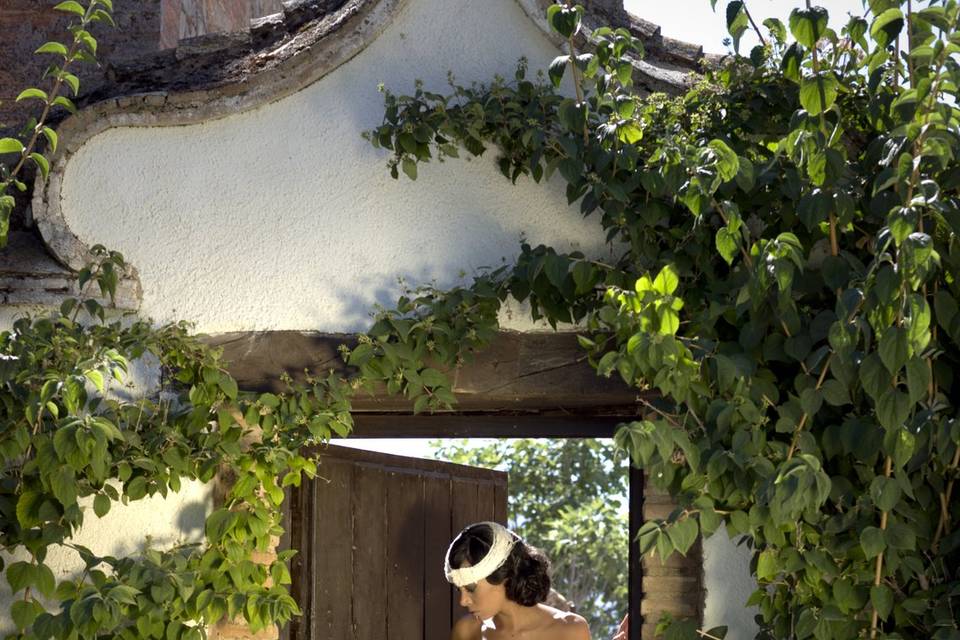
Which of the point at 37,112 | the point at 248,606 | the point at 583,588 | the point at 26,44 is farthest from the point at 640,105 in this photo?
the point at 583,588

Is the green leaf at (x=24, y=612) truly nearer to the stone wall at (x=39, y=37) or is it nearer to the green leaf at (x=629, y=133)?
the green leaf at (x=629, y=133)

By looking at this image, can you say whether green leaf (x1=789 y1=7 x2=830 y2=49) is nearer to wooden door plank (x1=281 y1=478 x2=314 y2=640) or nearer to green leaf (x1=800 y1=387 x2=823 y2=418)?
green leaf (x1=800 y1=387 x2=823 y2=418)

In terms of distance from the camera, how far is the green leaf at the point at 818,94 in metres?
3.53

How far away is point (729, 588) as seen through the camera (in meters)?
4.14

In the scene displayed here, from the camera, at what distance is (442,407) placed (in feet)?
14.6

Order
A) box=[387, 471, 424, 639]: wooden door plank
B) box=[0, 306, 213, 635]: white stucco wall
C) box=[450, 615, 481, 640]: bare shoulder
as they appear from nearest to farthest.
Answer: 1. box=[0, 306, 213, 635]: white stucco wall
2. box=[450, 615, 481, 640]: bare shoulder
3. box=[387, 471, 424, 639]: wooden door plank

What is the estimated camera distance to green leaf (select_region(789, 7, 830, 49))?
3523 millimetres

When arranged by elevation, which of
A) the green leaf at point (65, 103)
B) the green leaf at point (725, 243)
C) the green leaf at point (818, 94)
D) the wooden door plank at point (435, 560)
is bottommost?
the wooden door plank at point (435, 560)

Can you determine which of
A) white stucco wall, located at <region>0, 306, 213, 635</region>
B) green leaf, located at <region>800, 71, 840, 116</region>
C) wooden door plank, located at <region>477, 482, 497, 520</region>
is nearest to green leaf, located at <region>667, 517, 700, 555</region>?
green leaf, located at <region>800, 71, 840, 116</region>

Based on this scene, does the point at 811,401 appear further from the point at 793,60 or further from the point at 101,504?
the point at 101,504

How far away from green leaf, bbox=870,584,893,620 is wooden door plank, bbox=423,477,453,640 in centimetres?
214

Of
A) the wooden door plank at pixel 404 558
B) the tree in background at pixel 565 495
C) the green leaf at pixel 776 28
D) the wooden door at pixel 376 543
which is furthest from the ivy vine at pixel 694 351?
the tree in background at pixel 565 495

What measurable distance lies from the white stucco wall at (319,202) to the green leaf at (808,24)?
3.30ft

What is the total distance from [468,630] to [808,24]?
2267mm
